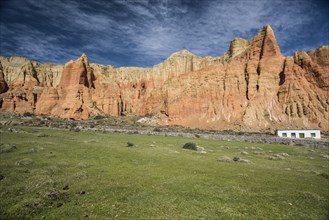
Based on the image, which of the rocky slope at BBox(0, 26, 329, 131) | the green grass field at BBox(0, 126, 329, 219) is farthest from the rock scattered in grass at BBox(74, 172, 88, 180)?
the rocky slope at BBox(0, 26, 329, 131)

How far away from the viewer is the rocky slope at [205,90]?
93938 mm

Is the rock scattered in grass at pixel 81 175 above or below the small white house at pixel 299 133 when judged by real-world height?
below

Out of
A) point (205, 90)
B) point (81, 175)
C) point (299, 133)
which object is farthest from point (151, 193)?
point (205, 90)

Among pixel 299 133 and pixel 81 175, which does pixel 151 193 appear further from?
pixel 299 133

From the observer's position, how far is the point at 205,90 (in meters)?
117

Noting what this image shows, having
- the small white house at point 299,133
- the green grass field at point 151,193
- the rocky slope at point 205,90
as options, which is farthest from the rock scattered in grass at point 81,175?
the rocky slope at point 205,90

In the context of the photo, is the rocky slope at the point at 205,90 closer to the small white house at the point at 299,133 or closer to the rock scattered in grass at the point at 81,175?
the small white house at the point at 299,133

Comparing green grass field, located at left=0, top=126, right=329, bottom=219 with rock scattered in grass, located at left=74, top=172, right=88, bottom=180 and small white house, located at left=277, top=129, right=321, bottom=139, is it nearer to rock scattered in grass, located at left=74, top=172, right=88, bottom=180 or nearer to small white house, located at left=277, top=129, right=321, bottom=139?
rock scattered in grass, located at left=74, top=172, right=88, bottom=180

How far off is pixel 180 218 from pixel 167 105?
4535 inches

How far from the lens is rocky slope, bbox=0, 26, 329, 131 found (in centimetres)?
9394

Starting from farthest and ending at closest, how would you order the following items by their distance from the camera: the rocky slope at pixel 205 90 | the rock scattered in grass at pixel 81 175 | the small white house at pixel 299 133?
the rocky slope at pixel 205 90
the small white house at pixel 299 133
the rock scattered in grass at pixel 81 175

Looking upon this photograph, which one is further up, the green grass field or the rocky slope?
the rocky slope

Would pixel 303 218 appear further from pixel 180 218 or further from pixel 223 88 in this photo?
pixel 223 88

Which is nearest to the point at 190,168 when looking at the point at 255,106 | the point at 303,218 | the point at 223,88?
the point at 303,218
